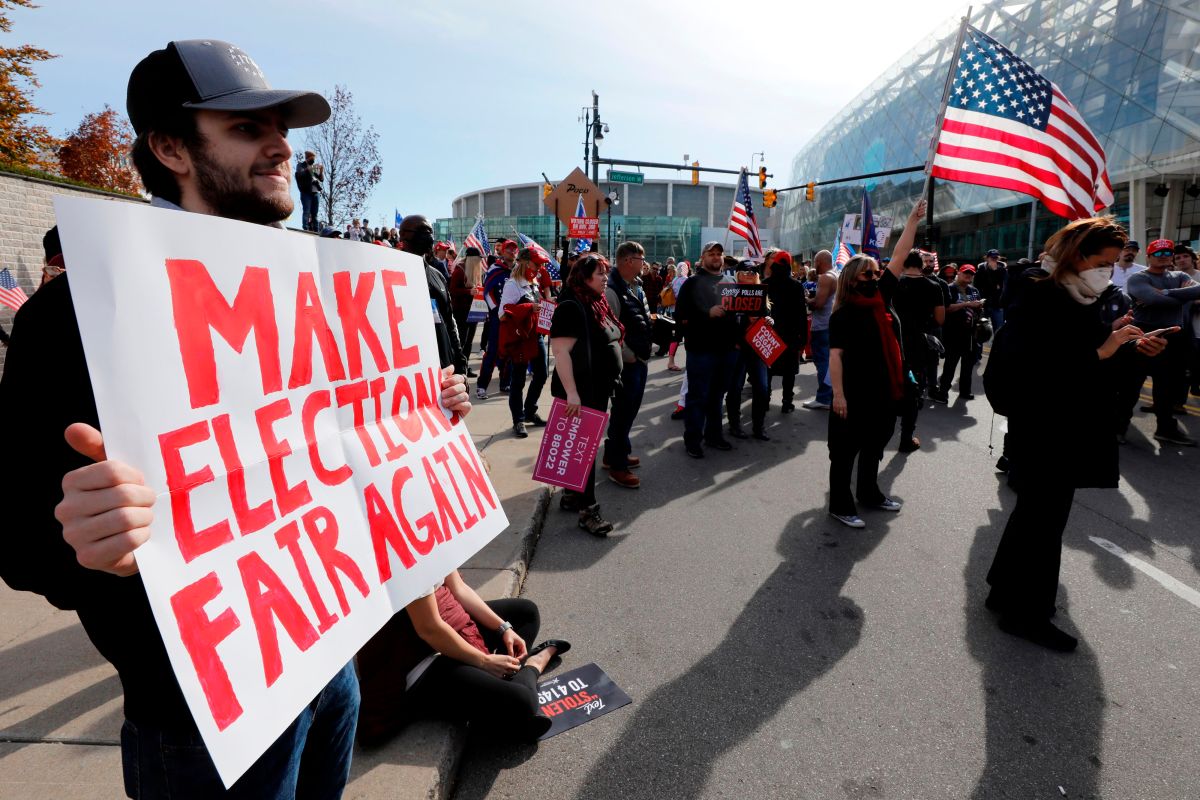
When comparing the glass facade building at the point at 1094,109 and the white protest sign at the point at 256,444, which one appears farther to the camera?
the glass facade building at the point at 1094,109

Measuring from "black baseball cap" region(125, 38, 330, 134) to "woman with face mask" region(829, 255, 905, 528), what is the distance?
379cm

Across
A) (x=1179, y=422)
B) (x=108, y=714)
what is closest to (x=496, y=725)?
(x=108, y=714)

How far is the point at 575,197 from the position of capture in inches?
510

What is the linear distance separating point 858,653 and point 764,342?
3769mm

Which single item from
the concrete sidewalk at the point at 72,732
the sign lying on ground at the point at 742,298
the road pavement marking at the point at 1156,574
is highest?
the sign lying on ground at the point at 742,298

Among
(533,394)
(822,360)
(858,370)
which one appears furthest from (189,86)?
(822,360)

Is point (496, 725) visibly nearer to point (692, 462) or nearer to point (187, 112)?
point (187, 112)

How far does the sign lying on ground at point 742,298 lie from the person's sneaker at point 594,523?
8.00 ft

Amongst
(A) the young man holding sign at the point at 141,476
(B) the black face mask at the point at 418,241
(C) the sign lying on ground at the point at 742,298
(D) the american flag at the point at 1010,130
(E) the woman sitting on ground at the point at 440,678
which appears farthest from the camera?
(C) the sign lying on ground at the point at 742,298

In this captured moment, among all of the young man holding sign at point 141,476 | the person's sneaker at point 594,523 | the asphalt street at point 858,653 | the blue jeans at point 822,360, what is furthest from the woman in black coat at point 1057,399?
the blue jeans at point 822,360

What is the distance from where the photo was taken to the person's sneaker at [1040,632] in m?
2.88

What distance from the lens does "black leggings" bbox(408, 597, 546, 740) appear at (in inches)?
85.3

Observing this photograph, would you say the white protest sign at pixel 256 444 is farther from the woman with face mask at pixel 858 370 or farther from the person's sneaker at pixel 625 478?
the person's sneaker at pixel 625 478

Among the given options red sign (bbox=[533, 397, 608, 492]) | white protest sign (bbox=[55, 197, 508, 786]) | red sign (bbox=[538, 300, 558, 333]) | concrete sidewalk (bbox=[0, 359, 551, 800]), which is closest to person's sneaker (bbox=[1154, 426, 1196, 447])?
red sign (bbox=[533, 397, 608, 492])
